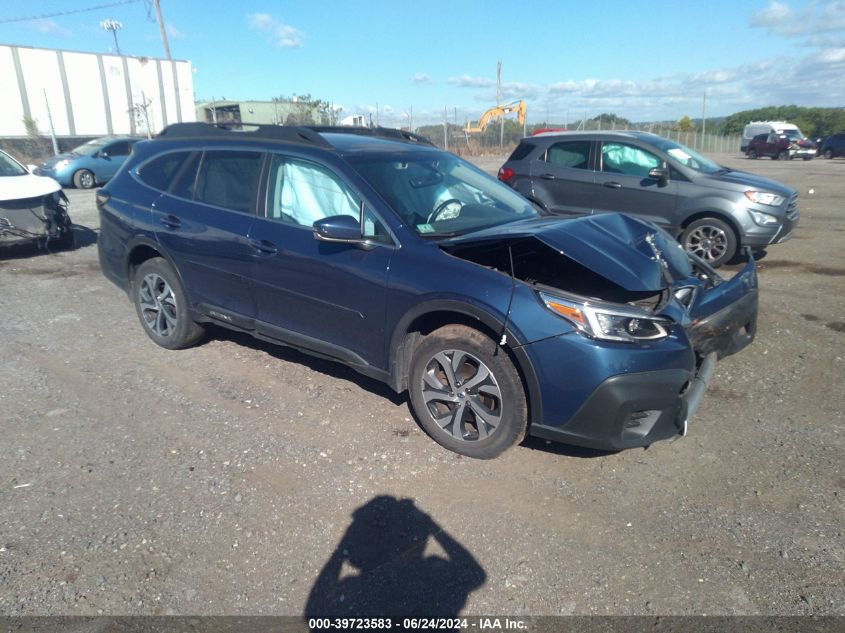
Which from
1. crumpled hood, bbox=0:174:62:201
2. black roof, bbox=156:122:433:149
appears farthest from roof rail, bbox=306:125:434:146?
crumpled hood, bbox=0:174:62:201

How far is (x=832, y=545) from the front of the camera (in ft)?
9.29

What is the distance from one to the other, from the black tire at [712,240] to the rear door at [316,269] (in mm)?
5573

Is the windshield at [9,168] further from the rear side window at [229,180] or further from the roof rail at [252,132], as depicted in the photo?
the rear side window at [229,180]

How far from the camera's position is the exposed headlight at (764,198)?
306 inches

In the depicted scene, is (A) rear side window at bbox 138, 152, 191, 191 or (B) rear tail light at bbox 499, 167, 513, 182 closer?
(A) rear side window at bbox 138, 152, 191, 191

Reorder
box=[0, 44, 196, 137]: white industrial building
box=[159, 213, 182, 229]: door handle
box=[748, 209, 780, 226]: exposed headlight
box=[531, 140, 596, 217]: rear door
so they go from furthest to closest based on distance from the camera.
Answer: box=[0, 44, 196, 137]: white industrial building < box=[531, 140, 596, 217]: rear door < box=[748, 209, 780, 226]: exposed headlight < box=[159, 213, 182, 229]: door handle

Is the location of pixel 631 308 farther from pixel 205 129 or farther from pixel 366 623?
pixel 205 129

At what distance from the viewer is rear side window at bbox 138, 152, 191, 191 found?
5000mm

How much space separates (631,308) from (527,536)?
1282 mm

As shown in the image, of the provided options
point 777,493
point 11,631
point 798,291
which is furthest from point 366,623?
point 798,291

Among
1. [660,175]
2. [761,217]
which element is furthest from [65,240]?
[761,217]

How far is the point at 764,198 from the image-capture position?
7.80m

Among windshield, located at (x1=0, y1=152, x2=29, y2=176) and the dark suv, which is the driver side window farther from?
the dark suv

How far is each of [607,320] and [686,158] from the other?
627cm
